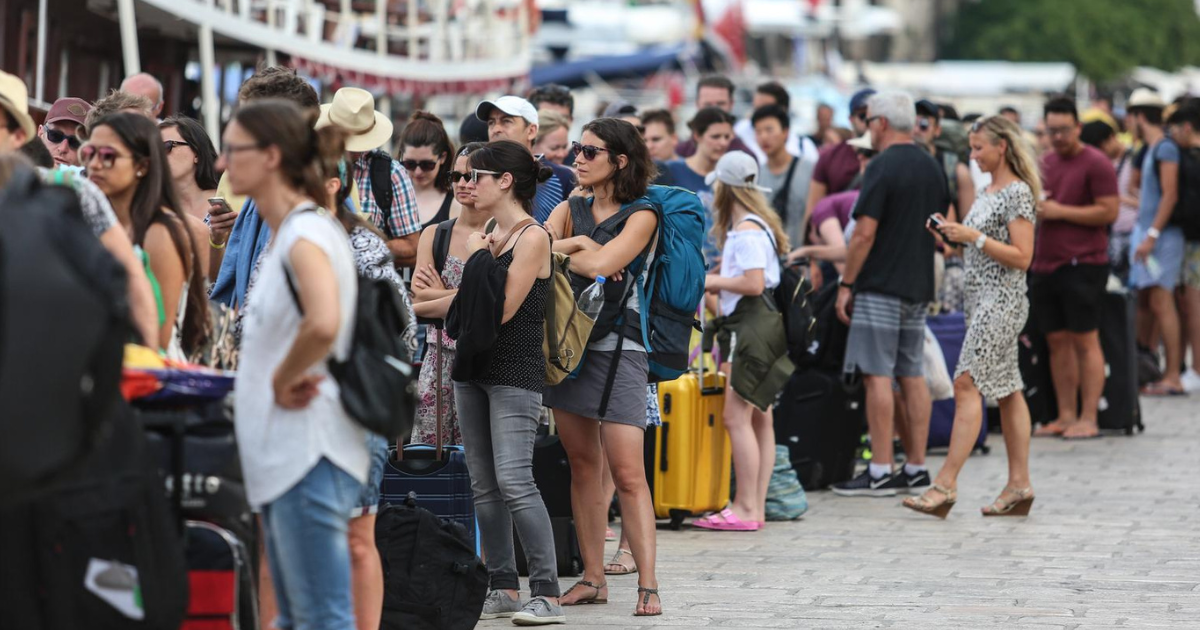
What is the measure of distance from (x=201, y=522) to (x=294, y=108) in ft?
3.68

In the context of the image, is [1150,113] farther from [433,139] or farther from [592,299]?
[592,299]

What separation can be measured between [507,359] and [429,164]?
6.39 feet

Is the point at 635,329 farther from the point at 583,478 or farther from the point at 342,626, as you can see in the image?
the point at 342,626

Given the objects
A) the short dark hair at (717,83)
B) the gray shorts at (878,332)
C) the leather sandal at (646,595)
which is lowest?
the leather sandal at (646,595)

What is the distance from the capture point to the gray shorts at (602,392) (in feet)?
24.3

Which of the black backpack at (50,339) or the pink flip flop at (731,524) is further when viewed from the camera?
the pink flip flop at (731,524)

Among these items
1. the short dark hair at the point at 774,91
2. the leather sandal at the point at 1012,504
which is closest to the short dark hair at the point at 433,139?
the leather sandal at the point at 1012,504

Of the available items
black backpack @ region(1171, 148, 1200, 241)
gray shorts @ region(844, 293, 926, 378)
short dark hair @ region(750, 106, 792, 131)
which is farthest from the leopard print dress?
black backpack @ region(1171, 148, 1200, 241)

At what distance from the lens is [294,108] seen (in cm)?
509

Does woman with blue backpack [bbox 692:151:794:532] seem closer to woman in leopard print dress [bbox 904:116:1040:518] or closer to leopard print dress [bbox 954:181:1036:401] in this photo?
woman in leopard print dress [bbox 904:116:1040:518]

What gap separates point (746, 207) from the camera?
965 centimetres

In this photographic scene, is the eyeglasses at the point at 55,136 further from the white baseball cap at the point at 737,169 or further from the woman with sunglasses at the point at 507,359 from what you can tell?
the white baseball cap at the point at 737,169

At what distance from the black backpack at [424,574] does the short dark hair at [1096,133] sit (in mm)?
9999

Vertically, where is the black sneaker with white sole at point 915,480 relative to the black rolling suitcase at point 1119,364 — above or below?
below
